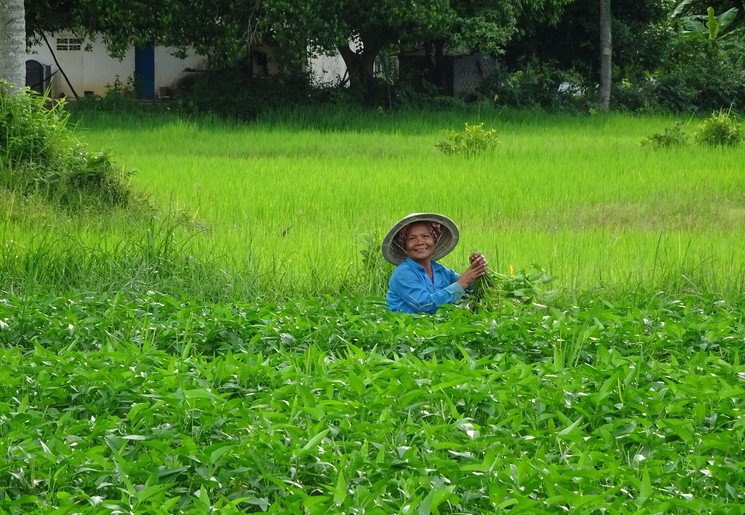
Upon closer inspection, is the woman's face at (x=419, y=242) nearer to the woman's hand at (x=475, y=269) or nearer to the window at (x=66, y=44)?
the woman's hand at (x=475, y=269)

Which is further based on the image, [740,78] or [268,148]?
[740,78]

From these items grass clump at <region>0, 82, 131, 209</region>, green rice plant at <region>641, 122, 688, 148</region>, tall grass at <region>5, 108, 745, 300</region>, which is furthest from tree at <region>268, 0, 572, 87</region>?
grass clump at <region>0, 82, 131, 209</region>

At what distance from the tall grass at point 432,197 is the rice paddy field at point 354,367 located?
2.0 inches

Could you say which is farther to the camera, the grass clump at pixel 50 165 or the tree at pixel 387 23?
the tree at pixel 387 23

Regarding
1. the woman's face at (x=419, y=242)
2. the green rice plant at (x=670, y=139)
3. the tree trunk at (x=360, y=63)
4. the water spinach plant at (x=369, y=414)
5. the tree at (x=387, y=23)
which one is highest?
the tree at (x=387, y=23)

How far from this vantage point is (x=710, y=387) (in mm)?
4496

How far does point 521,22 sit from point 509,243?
16.9 meters

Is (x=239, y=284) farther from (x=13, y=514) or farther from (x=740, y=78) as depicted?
(x=740, y=78)

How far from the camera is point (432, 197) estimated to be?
1149 cm

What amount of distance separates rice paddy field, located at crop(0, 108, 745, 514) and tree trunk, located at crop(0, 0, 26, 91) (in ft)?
5.28

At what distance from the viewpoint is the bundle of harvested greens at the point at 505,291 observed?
260 inches

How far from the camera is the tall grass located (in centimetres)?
804

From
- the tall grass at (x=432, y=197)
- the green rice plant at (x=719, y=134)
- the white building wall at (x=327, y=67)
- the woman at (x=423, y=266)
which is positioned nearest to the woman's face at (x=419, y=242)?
the woman at (x=423, y=266)

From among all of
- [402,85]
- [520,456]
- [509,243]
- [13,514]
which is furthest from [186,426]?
[402,85]
